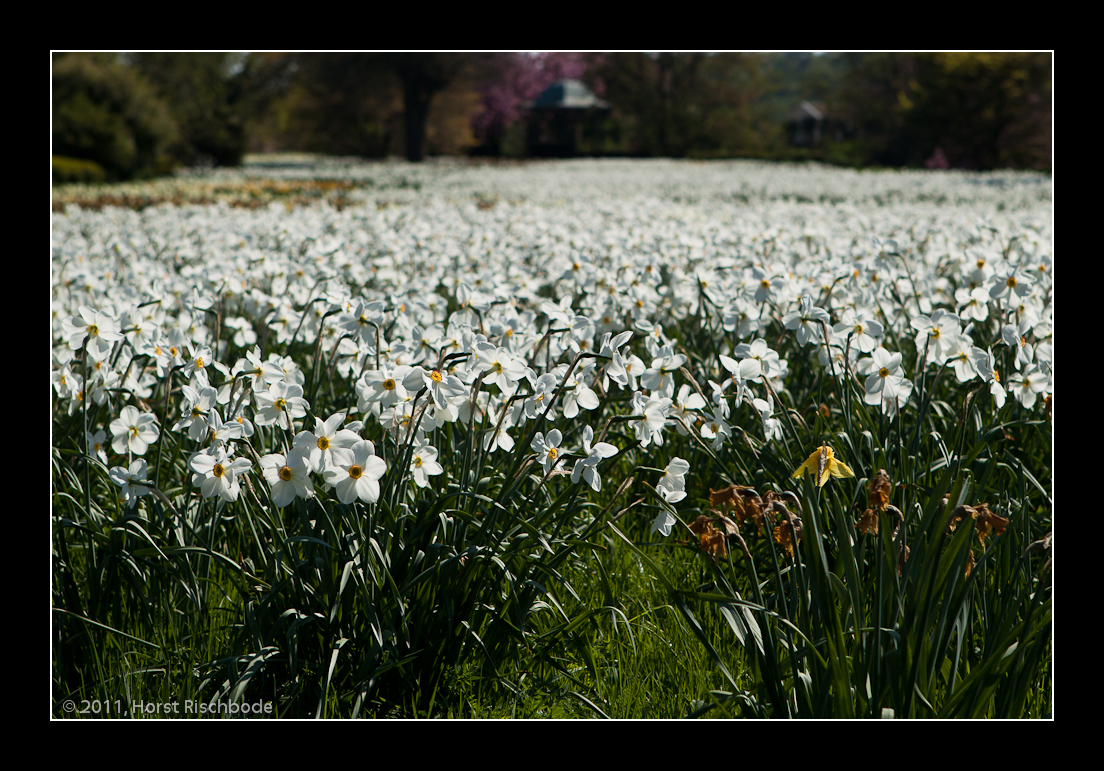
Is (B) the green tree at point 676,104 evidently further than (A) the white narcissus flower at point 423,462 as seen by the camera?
Yes

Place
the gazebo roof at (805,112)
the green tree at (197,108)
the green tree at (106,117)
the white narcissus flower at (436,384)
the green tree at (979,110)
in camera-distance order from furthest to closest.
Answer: the gazebo roof at (805,112), the green tree at (979,110), the green tree at (197,108), the green tree at (106,117), the white narcissus flower at (436,384)

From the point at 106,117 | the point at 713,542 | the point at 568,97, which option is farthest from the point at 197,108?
the point at 713,542

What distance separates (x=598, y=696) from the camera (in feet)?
6.66

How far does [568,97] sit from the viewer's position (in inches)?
1885

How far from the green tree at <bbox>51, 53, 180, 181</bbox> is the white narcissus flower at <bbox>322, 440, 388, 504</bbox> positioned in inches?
796

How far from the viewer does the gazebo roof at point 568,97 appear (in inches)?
1848

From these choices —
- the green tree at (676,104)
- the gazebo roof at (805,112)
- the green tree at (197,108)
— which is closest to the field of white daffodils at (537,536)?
the green tree at (197,108)

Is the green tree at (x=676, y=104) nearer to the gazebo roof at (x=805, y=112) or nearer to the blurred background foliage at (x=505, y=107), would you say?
the blurred background foliage at (x=505, y=107)

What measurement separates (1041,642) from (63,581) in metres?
2.48

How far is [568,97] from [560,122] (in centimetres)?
211

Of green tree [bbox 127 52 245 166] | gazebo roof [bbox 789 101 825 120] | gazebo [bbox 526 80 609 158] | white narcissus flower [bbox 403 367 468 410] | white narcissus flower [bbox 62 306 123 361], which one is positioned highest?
gazebo roof [bbox 789 101 825 120]

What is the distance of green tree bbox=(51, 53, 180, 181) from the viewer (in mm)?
18688

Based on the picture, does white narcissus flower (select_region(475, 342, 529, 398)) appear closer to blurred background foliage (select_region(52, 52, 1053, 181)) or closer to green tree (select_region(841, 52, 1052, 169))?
blurred background foliage (select_region(52, 52, 1053, 181))

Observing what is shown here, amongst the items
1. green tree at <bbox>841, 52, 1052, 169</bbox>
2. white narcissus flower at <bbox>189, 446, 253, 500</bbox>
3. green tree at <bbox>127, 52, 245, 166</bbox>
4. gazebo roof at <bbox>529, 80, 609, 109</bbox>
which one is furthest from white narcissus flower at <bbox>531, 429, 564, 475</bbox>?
gazebo roof at <bbox>529, 80, 609, 109</bbox>
